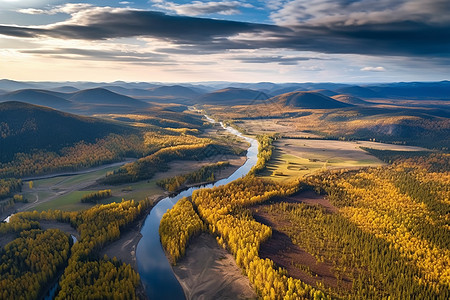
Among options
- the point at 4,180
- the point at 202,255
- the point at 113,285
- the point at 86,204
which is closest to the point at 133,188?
the point at 86,204

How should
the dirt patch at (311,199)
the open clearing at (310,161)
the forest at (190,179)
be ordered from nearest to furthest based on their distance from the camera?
the dirt patch at (311,199) → the forest at (190,179) → the open clearing at (310,161)

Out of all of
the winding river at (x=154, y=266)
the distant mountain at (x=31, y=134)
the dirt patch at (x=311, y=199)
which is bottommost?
the winding river at (x=154, y=266)

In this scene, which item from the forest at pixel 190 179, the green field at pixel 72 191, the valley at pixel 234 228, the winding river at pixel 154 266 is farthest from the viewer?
the forest at pixel 190 179

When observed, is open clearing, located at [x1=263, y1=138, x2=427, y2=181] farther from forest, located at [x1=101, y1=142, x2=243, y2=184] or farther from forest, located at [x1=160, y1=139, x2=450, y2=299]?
forest, located at [x1=101, y1=142, x2=243, y2=184]

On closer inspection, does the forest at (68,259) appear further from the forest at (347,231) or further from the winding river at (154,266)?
the forest at (347,231)

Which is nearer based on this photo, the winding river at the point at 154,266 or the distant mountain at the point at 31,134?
the winding river at the point at 154,266

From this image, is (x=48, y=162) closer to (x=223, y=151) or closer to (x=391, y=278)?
(x=223, y=151)

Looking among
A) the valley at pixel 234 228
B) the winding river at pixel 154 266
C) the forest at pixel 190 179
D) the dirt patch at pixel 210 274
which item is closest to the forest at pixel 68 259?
the valley at pixel 234 228

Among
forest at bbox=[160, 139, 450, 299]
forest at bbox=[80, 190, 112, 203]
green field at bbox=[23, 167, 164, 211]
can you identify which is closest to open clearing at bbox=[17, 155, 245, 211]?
green field at bbox=[23, 167, 164, 211]

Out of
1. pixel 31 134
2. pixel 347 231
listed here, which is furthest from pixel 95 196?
pixel 31 134
